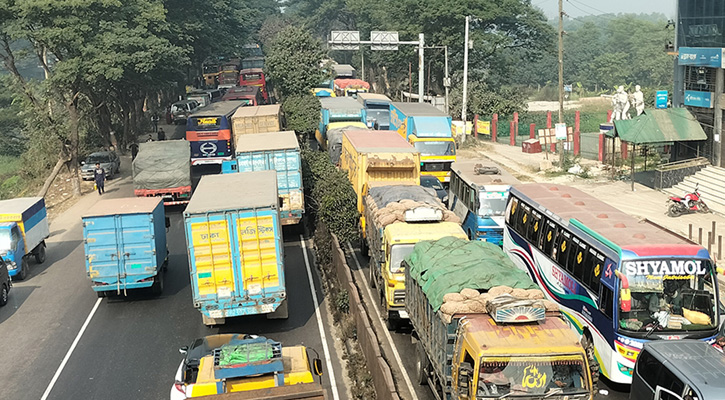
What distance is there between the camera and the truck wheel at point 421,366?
14.9 m

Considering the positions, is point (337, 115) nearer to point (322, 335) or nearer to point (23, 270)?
point (23, 270)

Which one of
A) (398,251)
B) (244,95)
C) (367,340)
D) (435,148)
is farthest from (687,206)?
(244,95)

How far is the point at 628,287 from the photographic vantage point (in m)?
13.9

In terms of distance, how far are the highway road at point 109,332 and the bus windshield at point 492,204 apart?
5.80m

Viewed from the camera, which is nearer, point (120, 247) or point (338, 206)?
point (120, 247)

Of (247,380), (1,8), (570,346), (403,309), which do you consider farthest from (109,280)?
(1,8)

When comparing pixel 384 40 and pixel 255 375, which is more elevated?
pixel 384 40

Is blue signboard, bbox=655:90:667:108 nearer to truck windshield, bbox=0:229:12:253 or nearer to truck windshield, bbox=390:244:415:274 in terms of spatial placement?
truck windshield, bbox=390:244:415:274

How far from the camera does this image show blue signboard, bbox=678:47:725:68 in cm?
3097

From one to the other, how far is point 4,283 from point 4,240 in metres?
2.14

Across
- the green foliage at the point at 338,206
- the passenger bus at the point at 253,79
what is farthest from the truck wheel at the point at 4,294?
the passenger bus at the point at 253,79

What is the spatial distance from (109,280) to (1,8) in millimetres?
19989

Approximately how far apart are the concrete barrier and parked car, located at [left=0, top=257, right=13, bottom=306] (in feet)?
33.9

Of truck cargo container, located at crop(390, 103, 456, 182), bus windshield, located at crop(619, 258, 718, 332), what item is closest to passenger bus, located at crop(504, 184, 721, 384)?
bus windshield, located at crop(619, 258, 718, 332)
